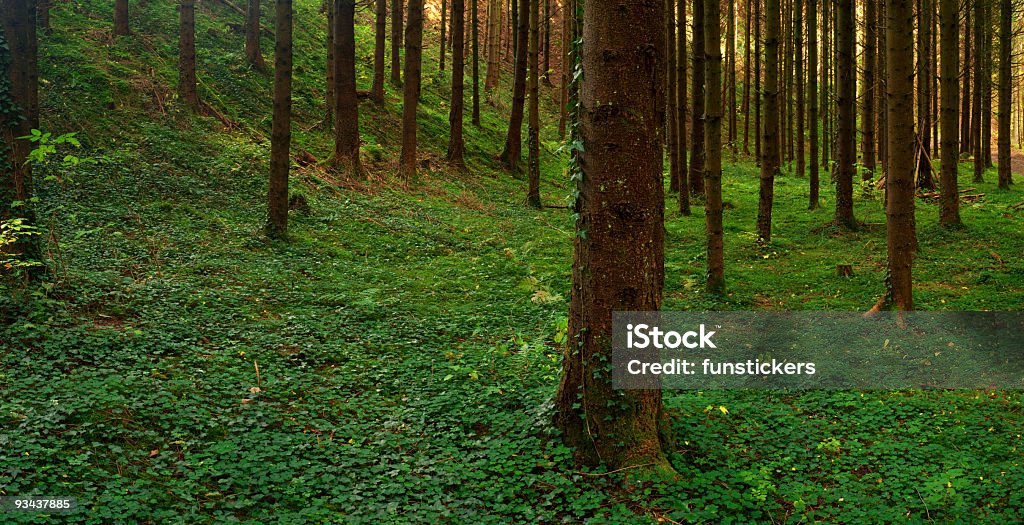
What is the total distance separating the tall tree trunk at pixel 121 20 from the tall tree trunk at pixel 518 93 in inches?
384

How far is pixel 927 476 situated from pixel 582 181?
313 centimetres

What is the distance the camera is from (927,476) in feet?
16.1

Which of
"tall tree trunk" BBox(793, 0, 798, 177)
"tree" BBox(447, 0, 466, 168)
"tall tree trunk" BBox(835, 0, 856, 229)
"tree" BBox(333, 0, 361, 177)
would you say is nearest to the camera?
"tall tree trunk" BBox(835, 0, 856, 229)

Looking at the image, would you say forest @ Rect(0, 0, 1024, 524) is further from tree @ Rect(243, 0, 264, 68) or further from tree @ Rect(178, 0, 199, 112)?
tree @ Rect(243, 0, 264, 68)

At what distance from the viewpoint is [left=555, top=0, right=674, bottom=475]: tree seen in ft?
16.0

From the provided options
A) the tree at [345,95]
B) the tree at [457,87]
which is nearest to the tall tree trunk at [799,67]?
the tree at [457,87]

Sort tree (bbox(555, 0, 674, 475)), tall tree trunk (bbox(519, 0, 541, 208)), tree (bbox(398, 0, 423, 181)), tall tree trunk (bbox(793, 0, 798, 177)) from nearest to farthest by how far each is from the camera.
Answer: tree (bbox(555, 0, 674, 475)) → tree (bbox(398, 0, 423, 181)) → tall tree trunk (bbox(519, 0, 541, 208)) → tall tree trunk (bbox(793, 0, 798, 177))

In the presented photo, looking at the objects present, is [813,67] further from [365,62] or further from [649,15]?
[649,15]

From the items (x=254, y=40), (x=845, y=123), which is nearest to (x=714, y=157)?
(x=845, y=123)

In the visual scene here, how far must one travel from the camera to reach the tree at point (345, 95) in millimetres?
16047

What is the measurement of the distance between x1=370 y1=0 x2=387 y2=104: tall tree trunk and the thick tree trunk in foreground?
4.42 m

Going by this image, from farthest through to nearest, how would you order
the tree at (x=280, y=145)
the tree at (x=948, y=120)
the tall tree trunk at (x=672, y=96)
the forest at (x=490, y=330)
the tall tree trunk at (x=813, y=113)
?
the tall tree trunk at (x=813, y=113)
the tall tree trunk at (x=672, y=96)
the tree at (x=948, y=120)
the tree at (x=280, y=145)
the forest at (x=490, y=330)

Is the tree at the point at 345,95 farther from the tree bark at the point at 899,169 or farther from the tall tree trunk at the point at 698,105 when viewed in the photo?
the tree bark at the point at 899,169

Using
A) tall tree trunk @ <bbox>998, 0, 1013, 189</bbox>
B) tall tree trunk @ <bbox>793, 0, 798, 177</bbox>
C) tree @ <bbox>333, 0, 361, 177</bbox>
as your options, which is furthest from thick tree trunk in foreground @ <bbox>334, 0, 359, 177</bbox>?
tall tree trunk @ <bbox>998, 0, 1013, 189</bbox>
